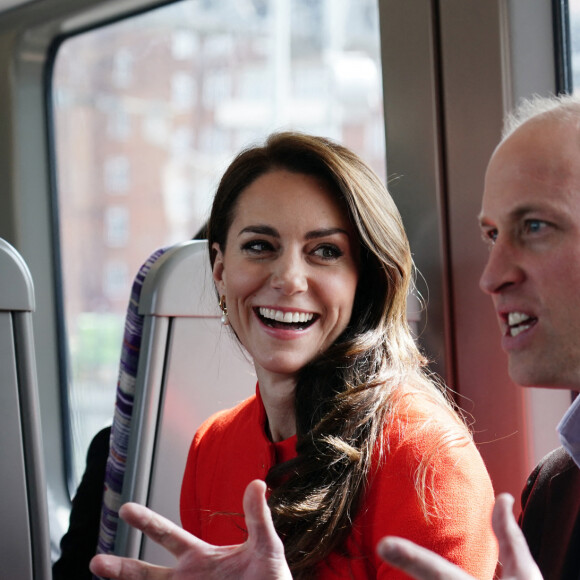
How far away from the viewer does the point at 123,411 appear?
5.83 feet

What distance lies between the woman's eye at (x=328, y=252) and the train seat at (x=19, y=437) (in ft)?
2.13

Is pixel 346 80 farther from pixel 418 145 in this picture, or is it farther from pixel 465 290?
pixel 465 290

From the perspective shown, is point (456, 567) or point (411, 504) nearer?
point (456, 567)

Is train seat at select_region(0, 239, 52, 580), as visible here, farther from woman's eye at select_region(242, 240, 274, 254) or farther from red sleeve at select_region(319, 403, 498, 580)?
red sleeve at select_region(319, 403, 498, 580)

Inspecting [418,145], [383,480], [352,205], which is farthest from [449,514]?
[418,145]

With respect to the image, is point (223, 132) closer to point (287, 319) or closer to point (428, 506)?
point (287, 319)

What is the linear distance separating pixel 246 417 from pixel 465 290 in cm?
58

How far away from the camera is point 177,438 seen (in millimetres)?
1780

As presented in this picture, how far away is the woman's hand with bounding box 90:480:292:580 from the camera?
89 cm

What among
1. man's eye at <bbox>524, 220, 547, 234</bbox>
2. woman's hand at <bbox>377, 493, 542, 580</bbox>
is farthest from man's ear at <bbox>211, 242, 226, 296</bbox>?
woman's hand at <bbox>377, 493, 542, 580</bbox>

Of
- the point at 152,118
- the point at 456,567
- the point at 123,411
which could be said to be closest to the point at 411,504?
the point at 456,567

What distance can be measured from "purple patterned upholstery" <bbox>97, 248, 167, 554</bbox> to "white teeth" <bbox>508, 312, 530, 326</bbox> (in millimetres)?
886

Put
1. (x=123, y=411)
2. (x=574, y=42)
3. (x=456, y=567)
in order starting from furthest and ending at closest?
(x=123, y=411) < (x=574, y=42) < (x=456, y=567)

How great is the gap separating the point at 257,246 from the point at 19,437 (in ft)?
2.26
